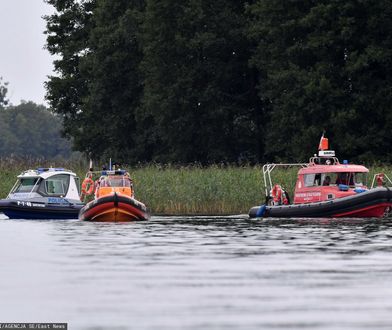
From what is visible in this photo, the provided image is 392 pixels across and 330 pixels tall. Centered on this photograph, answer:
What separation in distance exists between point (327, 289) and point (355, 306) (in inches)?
98.4

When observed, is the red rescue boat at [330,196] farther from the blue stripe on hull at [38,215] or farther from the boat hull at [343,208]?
the blue stripe on hull at [38,215]

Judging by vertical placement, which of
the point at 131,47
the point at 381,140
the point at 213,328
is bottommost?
the point at 213,328

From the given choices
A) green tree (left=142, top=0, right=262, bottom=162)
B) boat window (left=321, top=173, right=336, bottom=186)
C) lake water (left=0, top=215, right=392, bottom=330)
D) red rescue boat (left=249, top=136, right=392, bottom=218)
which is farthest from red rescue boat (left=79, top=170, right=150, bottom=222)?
green tree (left=142, top=0, right=262, bottom=162)

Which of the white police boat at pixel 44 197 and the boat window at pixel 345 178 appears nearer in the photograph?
the boat window at pixel 345 178

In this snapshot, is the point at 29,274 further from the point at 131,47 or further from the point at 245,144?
the point at 131,47

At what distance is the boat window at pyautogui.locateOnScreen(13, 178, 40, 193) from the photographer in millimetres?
61344

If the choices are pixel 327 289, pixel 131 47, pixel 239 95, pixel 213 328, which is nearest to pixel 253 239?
pixel 327 289

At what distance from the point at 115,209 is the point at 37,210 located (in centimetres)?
591

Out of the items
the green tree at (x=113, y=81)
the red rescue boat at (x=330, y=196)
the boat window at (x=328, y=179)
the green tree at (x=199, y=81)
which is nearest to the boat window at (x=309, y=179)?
the red rescue boat at (x=330, y=196)

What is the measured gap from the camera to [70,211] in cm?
5984

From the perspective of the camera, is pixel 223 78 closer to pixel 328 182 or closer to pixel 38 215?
pixel 38 215

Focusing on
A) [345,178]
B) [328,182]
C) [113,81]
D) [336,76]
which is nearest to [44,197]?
[328,182]

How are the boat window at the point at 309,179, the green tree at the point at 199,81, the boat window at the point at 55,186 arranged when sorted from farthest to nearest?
the green tree at the point at 199,81
the boat window at the point at 55,186
the boat window at the point at 309,179

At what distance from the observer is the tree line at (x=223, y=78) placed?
84.1 m
